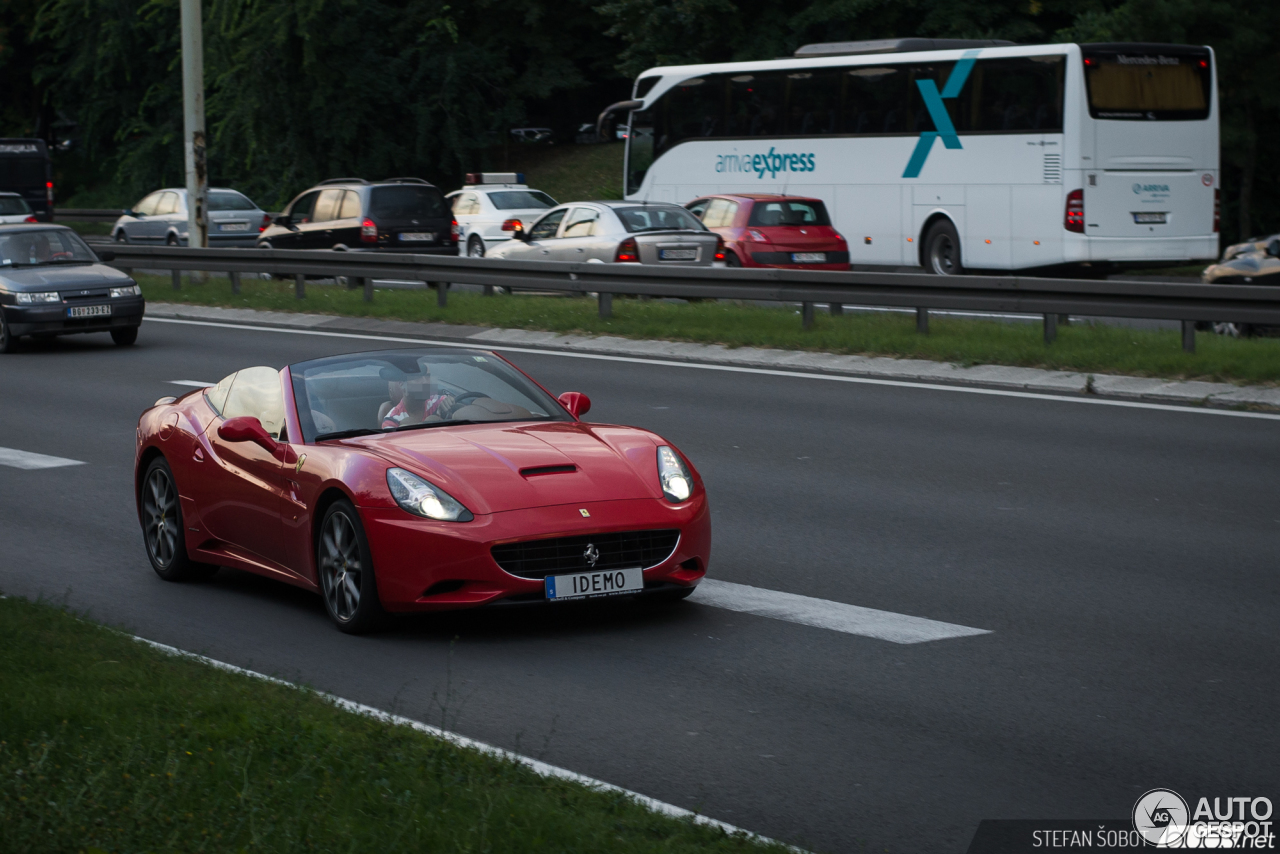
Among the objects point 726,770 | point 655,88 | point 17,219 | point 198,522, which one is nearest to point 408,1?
point 17,219

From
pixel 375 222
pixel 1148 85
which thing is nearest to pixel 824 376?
pixel 1148 85

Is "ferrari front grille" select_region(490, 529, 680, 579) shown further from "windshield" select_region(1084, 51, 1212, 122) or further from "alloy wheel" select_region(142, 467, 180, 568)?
"windshield" select_region(1084, 51, 1212, 122)

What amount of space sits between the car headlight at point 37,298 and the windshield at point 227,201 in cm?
1797

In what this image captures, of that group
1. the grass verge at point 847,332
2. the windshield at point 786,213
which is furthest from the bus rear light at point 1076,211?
the grass verge at point 847,332

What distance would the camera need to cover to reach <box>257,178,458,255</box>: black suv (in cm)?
2809

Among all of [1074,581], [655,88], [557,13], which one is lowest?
[1074,581]

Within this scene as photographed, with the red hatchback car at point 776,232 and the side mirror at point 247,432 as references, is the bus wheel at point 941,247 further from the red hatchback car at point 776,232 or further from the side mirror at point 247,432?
the side mirror at point 247,432

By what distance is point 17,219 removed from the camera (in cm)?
3675

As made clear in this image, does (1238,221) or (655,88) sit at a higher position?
(655,88)

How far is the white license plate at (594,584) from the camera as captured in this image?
23.1ft

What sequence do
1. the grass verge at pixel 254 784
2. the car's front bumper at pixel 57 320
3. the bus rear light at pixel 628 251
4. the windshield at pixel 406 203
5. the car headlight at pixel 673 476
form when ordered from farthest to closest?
the windshield at pixel 406 203 < the bus rear light at pixel 628 251 < the car's front bumper at pixel 57 320 < the car headlight at pixel 673 476 < the grass verge at pixel 254 784

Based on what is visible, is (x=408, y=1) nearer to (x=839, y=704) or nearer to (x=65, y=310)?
(x=65, y=310)

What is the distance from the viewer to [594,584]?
23.3 feet

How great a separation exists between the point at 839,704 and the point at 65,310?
644 inches
